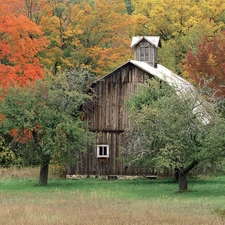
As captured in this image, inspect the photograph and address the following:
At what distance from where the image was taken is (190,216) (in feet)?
65.5

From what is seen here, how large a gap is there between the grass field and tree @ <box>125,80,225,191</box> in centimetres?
168

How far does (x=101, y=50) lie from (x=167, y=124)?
22.4 m

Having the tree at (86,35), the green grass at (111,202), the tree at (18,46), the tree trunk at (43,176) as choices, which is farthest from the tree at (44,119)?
the tree at (86,35)

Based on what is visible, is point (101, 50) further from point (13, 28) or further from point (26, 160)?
point (26, 160)

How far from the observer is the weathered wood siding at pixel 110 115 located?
4088 cm

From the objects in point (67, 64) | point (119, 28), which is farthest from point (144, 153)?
point (119, 28)

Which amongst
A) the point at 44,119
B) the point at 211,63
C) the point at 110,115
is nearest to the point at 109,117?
the point at 110,115

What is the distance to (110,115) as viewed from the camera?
41219 mm

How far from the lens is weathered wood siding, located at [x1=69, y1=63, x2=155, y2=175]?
40.9 m

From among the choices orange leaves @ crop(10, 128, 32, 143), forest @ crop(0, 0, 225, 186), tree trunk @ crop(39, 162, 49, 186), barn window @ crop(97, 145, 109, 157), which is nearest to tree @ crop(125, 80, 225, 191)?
forest @ crop(0, 0, 225, 186)

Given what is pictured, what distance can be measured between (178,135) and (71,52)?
84.0 feet

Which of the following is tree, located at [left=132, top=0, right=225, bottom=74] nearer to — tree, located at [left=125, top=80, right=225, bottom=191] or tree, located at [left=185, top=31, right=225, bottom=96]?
tree, located at [left=185, top=31, right=225, bottom=96]

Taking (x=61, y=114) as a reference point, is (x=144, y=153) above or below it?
below

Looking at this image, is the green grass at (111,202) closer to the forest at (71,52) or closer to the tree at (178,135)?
the tree at (178,135)
